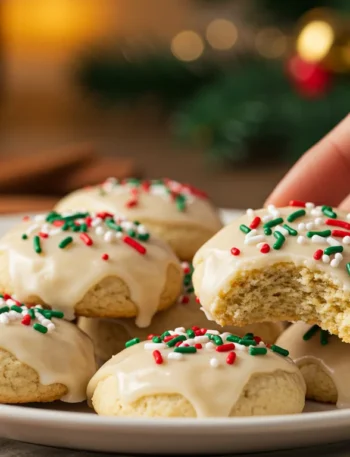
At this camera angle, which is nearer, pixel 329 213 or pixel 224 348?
pixel 224 348

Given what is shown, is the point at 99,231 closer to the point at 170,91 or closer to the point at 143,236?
the point at 143,236

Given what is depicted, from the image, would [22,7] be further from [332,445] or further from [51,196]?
[332,445]

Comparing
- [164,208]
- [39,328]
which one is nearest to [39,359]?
[39,328]

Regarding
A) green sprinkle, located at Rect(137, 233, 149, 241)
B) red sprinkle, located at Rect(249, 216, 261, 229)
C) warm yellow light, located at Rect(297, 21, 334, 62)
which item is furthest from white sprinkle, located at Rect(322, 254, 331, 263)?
warm yellow light, located at Rect(297, 21, 334, 62)

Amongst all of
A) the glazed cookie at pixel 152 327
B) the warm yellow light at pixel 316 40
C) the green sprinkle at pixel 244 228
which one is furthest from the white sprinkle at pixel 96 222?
the warm yellow light at pixel 316 40

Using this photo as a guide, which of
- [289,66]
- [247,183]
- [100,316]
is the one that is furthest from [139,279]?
[247,183]

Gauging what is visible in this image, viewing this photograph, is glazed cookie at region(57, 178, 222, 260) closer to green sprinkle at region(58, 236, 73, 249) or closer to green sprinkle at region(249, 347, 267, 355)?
green sprinkle at region(58, 236, 73, 249)
